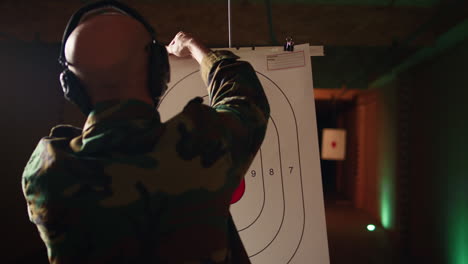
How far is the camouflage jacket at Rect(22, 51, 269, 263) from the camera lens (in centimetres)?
47

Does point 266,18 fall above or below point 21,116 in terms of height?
above

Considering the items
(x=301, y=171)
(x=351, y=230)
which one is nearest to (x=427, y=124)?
(x=351, y=230)

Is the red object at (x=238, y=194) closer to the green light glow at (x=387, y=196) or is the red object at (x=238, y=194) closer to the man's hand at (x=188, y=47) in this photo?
the man's hand at (x=188, y=47)

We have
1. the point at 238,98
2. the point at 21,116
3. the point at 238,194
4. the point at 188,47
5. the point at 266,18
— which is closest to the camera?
the point at 238,98

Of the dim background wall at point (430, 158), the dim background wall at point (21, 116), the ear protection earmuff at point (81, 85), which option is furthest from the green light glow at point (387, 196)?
the ear protection earmuff at point (81, 85)

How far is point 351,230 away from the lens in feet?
→ 14.3

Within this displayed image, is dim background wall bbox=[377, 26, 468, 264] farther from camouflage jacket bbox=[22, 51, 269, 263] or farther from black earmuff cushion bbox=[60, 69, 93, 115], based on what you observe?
black earmuff cushion bbox=[60, 69, 93, 115]

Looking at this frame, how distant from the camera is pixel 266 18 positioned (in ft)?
7.01

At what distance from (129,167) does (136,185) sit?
→ 3 centimetres

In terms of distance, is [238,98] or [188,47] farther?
[188,47]

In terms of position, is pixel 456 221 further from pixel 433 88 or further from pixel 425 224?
pixel 433 88

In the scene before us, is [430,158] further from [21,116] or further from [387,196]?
[21,116]

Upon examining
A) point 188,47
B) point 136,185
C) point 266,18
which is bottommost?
point 136,185

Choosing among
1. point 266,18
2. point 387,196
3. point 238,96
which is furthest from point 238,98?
point 387,196
